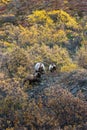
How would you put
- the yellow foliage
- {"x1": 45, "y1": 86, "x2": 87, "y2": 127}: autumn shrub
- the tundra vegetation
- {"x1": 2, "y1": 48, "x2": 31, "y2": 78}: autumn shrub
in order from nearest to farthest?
{"x1": 45, "y1": 86, "x2": 87, "y2": 127}: autumn shrub
the tundra vegetation
{"x1": 2, "y1": 48, "x2": 31, "y2": 78}: autumn shrub
the yellow foliage

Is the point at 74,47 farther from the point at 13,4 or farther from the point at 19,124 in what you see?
the point at 19,124

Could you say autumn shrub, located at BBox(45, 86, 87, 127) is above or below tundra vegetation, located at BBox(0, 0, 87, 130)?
above

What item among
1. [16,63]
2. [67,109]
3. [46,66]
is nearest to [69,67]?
[46,66]

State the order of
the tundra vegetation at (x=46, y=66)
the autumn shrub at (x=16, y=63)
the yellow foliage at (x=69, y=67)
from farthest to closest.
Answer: the yellow foliage at (x=69, y=67) → the autumn shrub at (x=16, y=63) → the tundra vegetation at (x=46, y=66)

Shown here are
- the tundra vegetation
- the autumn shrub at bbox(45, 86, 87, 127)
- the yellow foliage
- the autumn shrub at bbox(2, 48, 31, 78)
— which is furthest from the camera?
the yellow foliage

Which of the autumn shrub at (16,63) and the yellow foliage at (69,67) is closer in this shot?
the autumn shrub at (16,63)

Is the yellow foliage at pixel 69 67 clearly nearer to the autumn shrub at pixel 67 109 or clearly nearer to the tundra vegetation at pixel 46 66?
the tundra vegetation at pixel 46 66

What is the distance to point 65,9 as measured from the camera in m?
40.6

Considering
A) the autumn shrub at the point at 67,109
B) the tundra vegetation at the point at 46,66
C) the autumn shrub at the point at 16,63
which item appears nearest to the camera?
the autumn shrub at the point at 67,109

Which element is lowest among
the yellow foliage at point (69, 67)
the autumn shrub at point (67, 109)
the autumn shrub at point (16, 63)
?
the yellow foliage at point (69, 67)

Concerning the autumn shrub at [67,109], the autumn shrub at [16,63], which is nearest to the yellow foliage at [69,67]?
the autumn shrub at [16,63]

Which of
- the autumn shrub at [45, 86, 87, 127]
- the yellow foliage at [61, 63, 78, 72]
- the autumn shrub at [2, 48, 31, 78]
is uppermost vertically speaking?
the autumn shrub at [45, 86, 87, 127]

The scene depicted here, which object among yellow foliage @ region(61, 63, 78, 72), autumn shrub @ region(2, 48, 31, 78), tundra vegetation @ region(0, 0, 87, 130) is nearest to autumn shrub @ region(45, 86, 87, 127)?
tundra vegetation @ region(0, 0, 87, 130)

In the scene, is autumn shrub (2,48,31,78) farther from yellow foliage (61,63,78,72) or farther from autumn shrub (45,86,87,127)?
autumn shrub (45,86,87,127)
